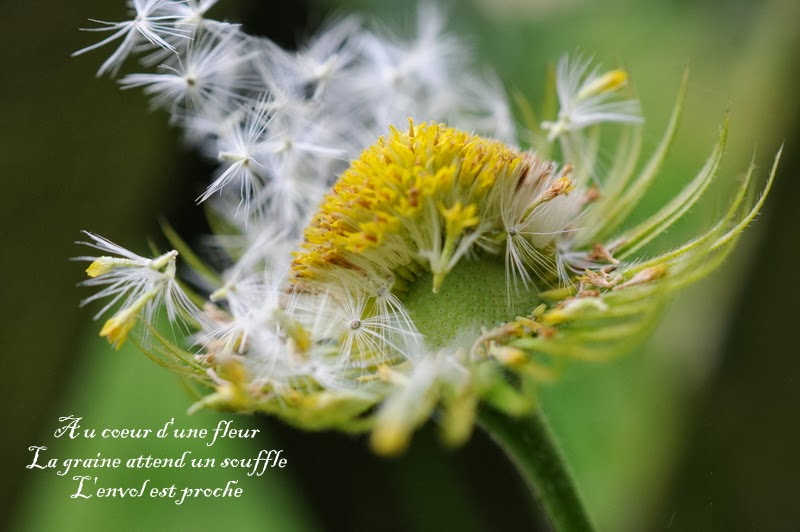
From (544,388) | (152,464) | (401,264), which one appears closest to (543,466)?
(401,264)

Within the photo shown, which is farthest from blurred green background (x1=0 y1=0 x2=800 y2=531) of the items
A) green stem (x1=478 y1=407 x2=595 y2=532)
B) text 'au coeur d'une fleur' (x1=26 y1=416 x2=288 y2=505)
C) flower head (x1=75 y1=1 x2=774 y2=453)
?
green stem (x1=478 y1=407 x2=595 y2=532)

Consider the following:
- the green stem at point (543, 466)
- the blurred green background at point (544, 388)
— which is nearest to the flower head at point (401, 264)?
the green stem at point (543, 466)

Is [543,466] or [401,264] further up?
[401,264]

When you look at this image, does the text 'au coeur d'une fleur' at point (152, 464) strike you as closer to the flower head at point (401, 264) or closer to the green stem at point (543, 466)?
the flower head at point (401, 264)

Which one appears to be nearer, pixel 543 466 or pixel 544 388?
pixel 543 466

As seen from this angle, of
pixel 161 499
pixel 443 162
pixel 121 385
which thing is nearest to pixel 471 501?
pixel 161 499

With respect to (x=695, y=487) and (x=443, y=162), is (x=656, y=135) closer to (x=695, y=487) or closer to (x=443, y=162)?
(x=695, y=487)

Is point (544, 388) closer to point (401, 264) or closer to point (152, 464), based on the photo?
point (401, 264)
